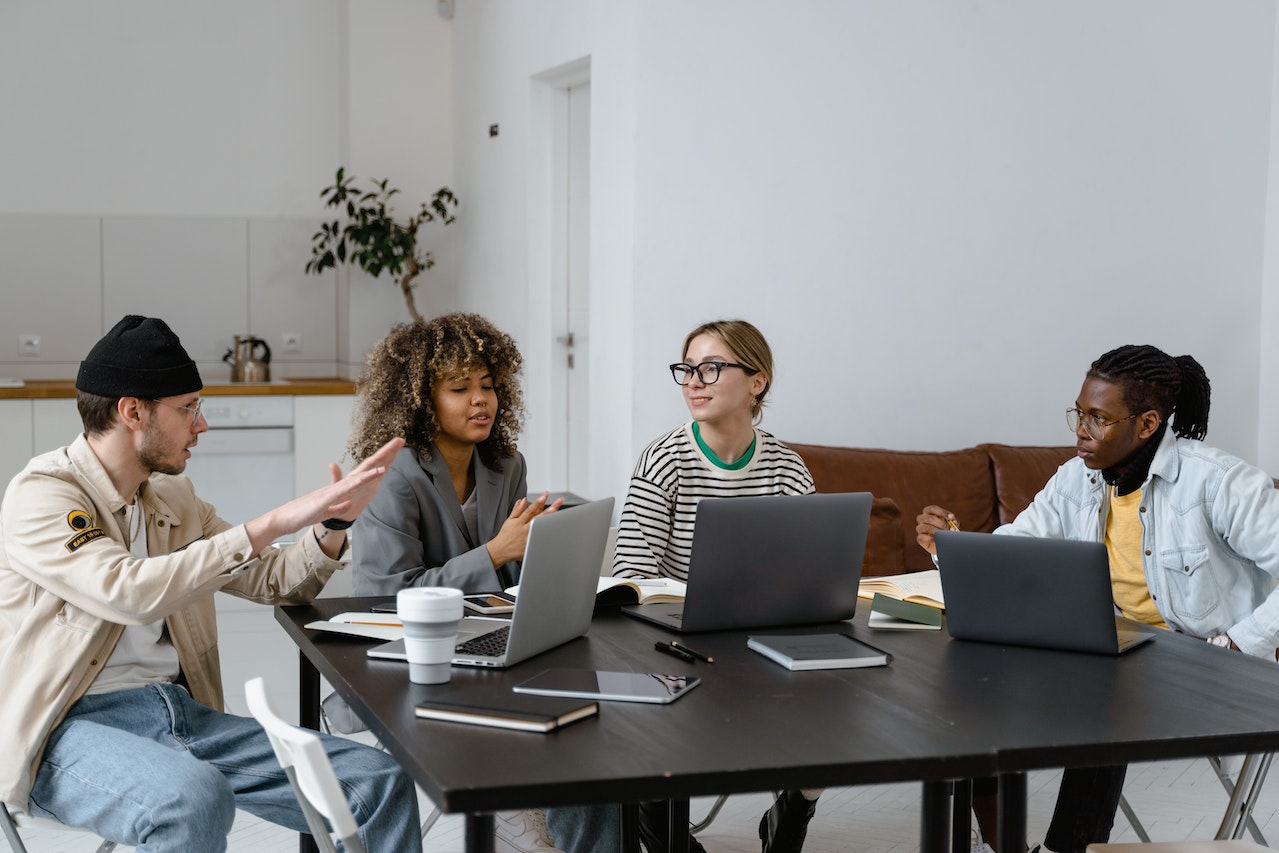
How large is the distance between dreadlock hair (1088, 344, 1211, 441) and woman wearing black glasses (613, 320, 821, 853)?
0.76m

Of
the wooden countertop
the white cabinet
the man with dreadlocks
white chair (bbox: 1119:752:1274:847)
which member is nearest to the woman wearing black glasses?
the man with dreadlocks

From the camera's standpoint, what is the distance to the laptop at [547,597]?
192 centimetres

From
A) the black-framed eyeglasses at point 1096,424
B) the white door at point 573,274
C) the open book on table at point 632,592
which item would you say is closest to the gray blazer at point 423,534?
the open book on table at point 632,592

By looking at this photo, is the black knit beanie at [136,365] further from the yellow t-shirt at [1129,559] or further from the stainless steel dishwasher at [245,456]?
the stainless steel dishwasher at [245,456]

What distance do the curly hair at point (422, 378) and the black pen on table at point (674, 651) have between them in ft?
2.82

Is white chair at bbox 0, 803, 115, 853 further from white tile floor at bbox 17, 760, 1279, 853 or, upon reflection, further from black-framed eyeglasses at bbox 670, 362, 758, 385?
black-framed eyeglasses at bbox 670, 362, 758, 385

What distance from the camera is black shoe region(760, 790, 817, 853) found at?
267cm

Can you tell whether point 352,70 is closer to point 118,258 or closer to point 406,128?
point 406,128

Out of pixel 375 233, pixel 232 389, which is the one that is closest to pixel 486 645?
pixel 232 389

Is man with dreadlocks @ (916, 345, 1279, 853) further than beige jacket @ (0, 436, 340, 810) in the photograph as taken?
Yes

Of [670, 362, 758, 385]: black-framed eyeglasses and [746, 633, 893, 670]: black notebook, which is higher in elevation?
[670, 362, 758, 385]: black-framed eyeglasses

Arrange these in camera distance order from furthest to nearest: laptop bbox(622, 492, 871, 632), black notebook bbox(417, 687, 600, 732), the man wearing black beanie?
laptop bbox(622, 492, 871, 632), the man wearing black beanie, black notebook bbox(417, 687, 600, 732)

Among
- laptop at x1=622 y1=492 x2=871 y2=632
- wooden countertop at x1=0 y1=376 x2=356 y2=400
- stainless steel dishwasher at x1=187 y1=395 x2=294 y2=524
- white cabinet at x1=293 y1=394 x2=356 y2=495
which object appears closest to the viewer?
laptop at x1=622 y1=492 x2=871 y2=632

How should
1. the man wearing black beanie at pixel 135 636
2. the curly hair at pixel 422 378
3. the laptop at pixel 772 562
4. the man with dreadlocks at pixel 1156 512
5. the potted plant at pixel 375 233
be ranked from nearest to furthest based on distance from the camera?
→ 1. the man wearing black beanie at pixel 135 636
2. the laptop at pixel 772 562
3. the man with dreadlocks at pixel 1156 512
4. the curly hair at pixel 422 378
5. the potted plant at pixel 375 233
